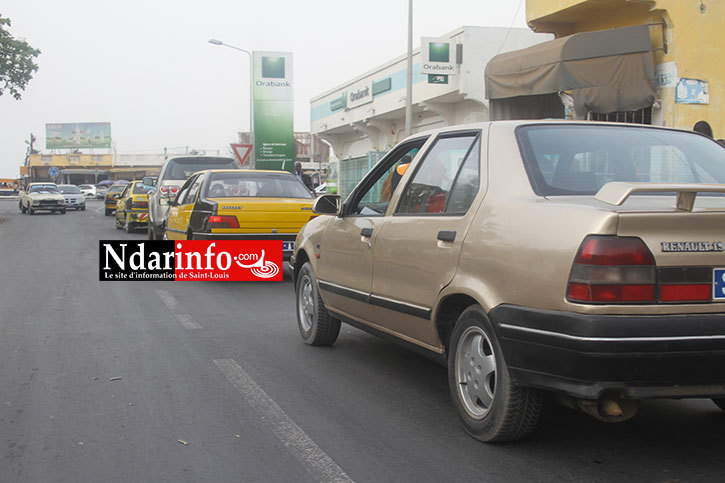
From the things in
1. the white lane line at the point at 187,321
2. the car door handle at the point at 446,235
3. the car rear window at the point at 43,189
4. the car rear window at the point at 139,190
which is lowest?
the white lane line at the point at 187,321

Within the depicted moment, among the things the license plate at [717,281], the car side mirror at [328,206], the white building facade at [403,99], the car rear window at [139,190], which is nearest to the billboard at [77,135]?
the white building facade at [403,99]

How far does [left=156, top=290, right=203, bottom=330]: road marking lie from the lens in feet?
25.6

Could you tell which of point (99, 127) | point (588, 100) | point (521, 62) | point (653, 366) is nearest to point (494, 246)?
point (653, 366)

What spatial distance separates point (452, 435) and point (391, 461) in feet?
1.84

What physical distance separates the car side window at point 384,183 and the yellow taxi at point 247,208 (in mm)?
4846

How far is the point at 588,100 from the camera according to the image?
13.0m

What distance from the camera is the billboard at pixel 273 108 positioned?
33219 millimetres

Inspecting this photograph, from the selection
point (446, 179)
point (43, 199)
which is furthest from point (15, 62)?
point (446, 179)

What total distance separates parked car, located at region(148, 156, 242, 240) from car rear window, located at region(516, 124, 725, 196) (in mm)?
12951

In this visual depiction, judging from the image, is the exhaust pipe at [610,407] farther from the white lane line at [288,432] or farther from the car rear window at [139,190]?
the car rear window at [139,190]

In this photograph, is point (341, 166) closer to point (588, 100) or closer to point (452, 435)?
point (588, 100)

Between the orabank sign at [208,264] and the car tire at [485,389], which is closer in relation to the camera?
the car tire at [485,389]

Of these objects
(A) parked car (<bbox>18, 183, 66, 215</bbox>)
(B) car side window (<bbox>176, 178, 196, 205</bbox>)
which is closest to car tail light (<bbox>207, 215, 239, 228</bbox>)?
(B) car side window (<bbox>176, 178, 196, 205</bbox>)

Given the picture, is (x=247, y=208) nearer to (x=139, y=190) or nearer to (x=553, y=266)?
(x=553, y=266)
